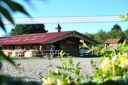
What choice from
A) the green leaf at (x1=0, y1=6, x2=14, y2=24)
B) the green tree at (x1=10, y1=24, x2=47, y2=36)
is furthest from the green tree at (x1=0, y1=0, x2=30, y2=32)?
the green tree at (x1=10, y1=24, x2=47, y2=36)

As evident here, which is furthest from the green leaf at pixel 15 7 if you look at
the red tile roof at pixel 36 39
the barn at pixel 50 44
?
the barn at pixel 50 44

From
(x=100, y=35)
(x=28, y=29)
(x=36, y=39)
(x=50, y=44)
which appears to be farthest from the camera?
(x=100, y=35)

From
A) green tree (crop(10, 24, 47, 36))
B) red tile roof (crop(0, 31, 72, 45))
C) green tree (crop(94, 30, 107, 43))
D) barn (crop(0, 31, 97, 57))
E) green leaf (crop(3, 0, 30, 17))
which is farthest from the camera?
green tree (crop(94, 30, 107, 43))

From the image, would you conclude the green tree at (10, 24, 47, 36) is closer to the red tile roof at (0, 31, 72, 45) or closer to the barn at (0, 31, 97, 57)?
the red tile roof at (0, 31, 72, 45)

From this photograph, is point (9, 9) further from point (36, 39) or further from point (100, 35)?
point (100, 35)

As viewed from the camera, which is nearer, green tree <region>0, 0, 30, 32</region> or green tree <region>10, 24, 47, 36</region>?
green tree <region>0, 0, 30, 32</region>

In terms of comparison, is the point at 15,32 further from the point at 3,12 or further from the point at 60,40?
the point at 3,12

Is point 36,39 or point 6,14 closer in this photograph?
point 6,14

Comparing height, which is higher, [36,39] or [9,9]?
[36,39]

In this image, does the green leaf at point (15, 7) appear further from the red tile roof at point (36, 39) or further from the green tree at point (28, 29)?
the green tree at point (28, 29)

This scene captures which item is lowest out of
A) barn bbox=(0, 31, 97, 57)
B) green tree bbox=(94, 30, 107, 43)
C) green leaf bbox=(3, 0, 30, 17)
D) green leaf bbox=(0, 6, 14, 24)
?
green leaf bbox=(0, 6, 14, 24)

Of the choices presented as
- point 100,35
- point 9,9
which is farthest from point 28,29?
point 9,9

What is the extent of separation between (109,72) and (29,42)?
4214 cm

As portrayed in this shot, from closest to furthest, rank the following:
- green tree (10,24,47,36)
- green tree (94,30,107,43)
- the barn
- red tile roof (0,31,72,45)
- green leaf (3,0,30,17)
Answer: green leaf (3,0,30,17) → the barn → red tile roof (0,31,72,45) → green tree (10,24,47,36) → green tree (94,30,107,43)
